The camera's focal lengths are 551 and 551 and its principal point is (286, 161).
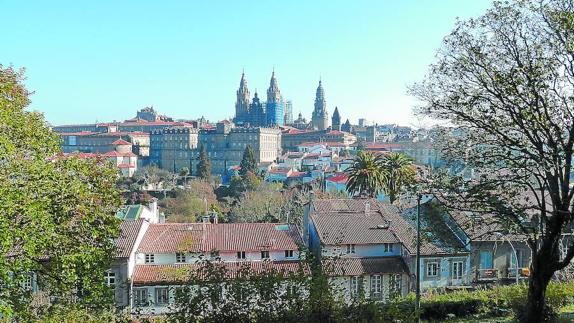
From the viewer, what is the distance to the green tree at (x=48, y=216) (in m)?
8.04

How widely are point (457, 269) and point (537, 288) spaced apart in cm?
1650

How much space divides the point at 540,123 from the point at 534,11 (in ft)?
6.50

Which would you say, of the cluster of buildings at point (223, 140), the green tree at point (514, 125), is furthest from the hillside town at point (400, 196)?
the cluster of buildings at point (223, 140)

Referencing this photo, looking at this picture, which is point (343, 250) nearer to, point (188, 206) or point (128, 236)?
point (128, 236)

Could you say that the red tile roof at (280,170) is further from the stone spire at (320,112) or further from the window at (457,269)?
the stone spire at (320,112)

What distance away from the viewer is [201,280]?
24.1 ft

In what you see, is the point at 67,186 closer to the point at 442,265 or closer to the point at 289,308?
the point at 289,308

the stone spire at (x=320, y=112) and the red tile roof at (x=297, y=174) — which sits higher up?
the stone spire at (x=320, y=112)

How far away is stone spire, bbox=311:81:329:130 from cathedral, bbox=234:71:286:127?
11685 millimetres

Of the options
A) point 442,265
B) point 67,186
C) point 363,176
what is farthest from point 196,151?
point 67,186

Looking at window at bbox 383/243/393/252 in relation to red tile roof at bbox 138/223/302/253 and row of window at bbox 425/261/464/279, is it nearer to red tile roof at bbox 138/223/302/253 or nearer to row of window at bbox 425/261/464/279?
row of window at bbox 425/261/464/279

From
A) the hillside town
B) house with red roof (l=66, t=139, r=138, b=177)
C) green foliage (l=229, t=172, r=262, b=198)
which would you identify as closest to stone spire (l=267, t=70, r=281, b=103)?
house with red roof (l=66, t=139, r=138, b=177)

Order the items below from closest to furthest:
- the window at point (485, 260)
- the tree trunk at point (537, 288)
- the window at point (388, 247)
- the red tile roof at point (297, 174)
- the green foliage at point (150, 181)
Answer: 1. the tree trunk at point (537, 288)
2. the window at point (485, 260)
3. the window at point (388, 247)
4. the green foliage at point (150, 181)
5. the red tile roof at point (297, 174)

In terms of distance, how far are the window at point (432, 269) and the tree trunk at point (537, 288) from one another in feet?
49.3
